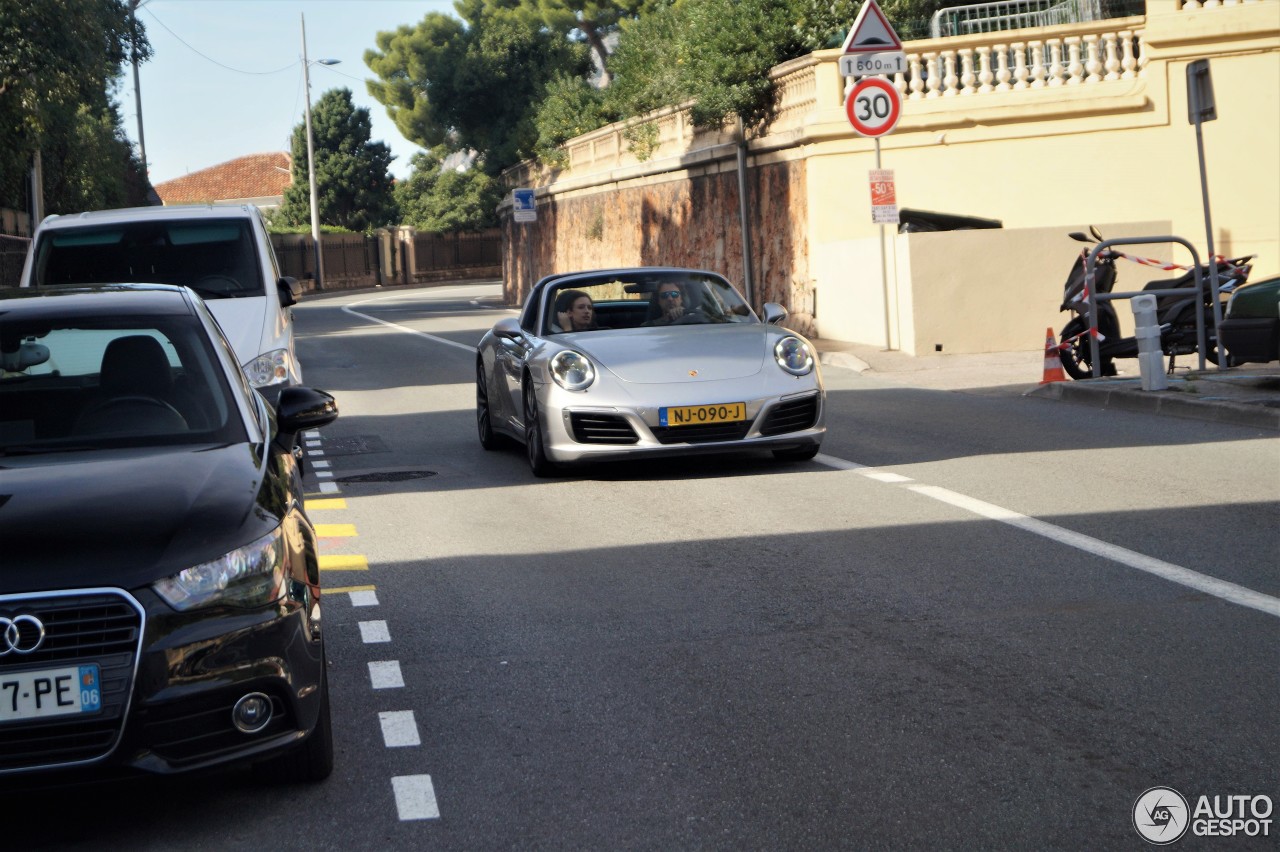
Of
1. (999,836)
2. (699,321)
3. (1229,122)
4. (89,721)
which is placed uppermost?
(1229,122)

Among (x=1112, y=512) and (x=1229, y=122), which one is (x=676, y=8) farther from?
(x=1112, y=512)

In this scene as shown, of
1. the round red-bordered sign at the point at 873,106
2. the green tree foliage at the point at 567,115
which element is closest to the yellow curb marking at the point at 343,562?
the round red-bordered sign at the point at 873,106

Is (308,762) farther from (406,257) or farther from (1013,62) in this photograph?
(406,257)

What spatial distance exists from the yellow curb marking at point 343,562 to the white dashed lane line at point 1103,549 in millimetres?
3143

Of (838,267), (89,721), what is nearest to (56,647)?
(89,721)

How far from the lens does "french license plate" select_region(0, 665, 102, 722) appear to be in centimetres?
382

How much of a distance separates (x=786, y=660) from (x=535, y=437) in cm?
513

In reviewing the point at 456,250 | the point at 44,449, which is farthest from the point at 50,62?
the point at 456,250

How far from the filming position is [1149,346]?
1355cm

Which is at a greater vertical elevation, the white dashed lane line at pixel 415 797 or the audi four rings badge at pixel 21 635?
the audi four rings badge at pixel 21 635

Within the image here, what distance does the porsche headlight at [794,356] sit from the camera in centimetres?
1044

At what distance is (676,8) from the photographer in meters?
37.6

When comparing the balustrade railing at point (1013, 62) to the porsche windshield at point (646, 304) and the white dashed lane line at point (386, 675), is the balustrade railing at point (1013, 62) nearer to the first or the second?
the porsche windshield at point (646, 304)

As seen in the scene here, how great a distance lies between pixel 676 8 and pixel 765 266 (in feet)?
38.9
